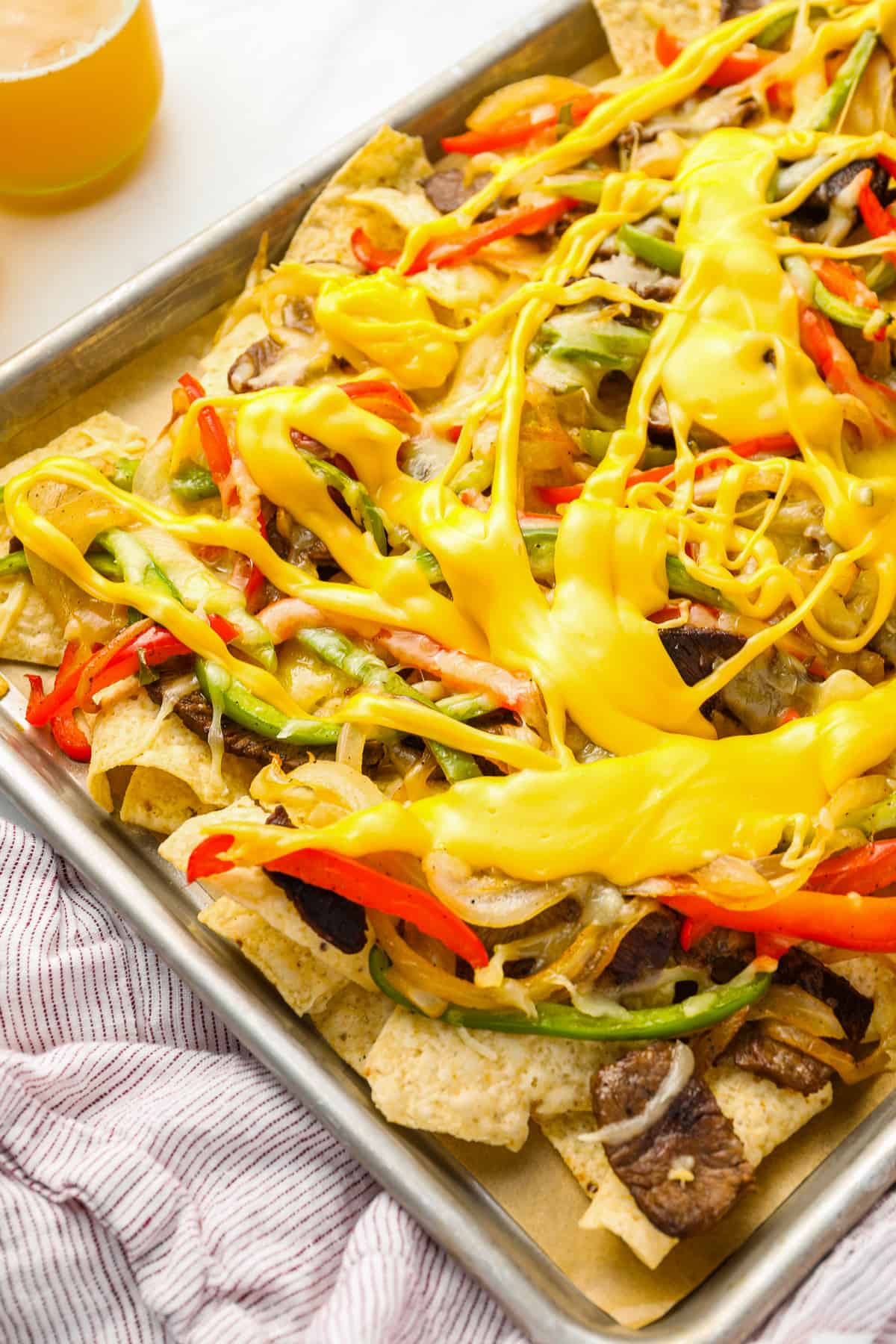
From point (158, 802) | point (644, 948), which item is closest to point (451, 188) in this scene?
point (158, 802)

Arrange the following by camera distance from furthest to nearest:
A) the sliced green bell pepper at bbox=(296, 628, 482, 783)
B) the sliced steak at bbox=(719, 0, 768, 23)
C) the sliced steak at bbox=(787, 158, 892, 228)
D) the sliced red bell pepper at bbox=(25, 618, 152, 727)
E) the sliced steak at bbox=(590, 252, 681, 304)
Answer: the sliced steak at bbox=(719, 0, 768, 23) < the sliced steak at bbox=(787, 158, 892, 228) < the sliced steak at bbox=(590, 252, 681, 304) < the sliced red bell pepper at bbox=(25, 618, 152, 727) < the sliced green bell pepper at bbox=(296, 628, 482, 783)

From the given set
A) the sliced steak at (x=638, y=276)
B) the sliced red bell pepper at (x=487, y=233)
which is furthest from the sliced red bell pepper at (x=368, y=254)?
the sliced steak at (x=638, y=276)

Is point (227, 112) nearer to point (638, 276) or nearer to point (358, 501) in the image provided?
point (638, 276)

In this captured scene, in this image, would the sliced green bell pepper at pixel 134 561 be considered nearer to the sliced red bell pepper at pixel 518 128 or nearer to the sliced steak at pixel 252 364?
the sliced steak at pixel 252 364

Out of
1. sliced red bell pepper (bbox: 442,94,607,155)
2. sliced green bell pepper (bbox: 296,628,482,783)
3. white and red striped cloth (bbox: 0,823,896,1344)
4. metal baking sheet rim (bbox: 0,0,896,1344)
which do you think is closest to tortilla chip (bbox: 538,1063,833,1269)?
metal baking sheet rim (bbox: 0,0,896,1344)

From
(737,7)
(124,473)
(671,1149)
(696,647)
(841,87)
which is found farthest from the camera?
(737,7)

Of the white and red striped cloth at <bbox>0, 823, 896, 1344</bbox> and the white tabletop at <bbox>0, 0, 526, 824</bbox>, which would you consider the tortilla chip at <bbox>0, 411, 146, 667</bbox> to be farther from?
the white tabletop at <bbox>0, 0, 526, 824</bbox>
